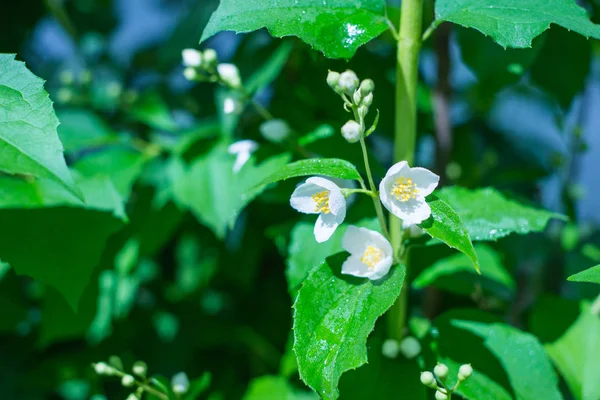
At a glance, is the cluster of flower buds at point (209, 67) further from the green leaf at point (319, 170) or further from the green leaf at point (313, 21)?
the green leaf at point (319, 170)

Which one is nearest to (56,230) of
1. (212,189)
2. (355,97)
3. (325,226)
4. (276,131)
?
(212,189)

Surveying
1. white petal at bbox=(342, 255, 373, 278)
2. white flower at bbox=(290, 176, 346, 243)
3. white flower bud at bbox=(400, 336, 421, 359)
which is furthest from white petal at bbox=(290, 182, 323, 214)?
white flower bud at bbox=(400, 336, 421, 359)

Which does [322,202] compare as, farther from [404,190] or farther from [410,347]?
[410,347]

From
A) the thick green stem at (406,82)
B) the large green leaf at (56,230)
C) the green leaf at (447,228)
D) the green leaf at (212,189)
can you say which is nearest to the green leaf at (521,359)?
the thick green stem at (406,82)

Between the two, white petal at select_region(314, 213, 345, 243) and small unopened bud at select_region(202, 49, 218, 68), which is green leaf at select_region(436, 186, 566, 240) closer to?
white petal at select_region(314, 213, 345, 243)

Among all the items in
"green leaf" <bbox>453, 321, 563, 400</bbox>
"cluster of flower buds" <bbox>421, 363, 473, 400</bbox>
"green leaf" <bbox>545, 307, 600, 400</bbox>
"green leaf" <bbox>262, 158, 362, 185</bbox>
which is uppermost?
"green leaf" <bbox>262, 158, 362, 185</bbox>

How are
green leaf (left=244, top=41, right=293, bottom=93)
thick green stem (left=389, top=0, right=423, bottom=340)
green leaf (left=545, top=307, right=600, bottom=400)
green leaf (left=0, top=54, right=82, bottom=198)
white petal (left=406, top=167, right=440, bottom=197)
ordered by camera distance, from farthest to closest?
1. green leaf (left=244, top=41, right=293, bottom=93)
2. green leaf (left=545, top=307, right=600, bottom=400)
3. thick green stem (left=389, top=0, right=423, bottom=340)
4. white petal (left=406, top=167, right=440, bottom=197)
5. green leaf (left=0, top=54, right=82, bottom=198)
